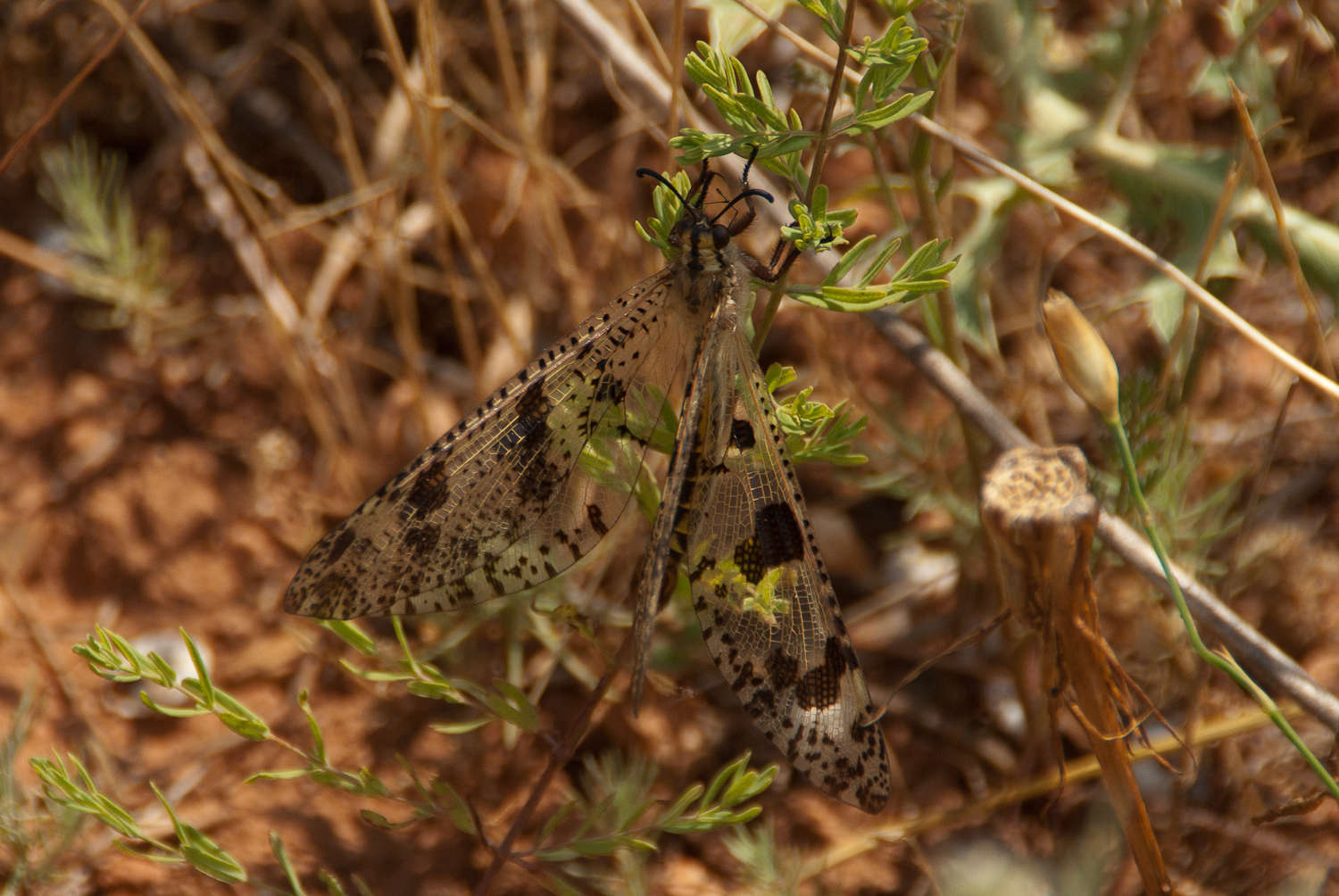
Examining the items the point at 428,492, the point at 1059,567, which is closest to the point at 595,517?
the point at 428,492

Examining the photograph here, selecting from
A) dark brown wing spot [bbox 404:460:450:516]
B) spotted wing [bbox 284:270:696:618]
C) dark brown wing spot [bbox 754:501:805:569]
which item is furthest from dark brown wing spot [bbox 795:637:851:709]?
dark brown wing spot [bbox 404:460:450:516]

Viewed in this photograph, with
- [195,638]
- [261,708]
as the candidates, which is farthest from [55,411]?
[261,708]

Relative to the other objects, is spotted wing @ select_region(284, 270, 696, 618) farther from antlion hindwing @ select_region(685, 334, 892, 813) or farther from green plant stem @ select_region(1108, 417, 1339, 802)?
green plant stem @ select_region(1108, 417, 1339, 802)

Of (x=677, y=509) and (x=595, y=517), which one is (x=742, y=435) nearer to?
(x=677, y=509)

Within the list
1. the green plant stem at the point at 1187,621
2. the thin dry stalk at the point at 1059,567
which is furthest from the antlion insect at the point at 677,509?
the green plant stem at the point at 1187,621

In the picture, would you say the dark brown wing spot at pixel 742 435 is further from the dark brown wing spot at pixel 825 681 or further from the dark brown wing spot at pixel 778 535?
the dark brown wing spot at pixel 825 681
